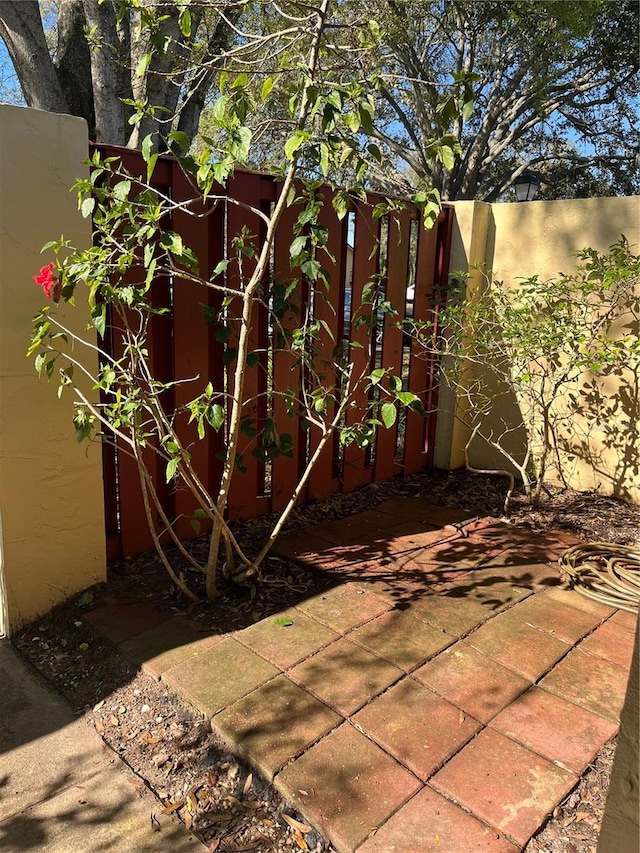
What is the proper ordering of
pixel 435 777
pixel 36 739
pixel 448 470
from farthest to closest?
pixel 448 470, pixel 36 739, pixel 435 777

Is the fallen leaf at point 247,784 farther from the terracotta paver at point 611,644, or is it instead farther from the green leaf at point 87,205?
the green leaf at point 87,205

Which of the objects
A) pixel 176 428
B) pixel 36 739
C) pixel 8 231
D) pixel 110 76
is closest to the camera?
pixel 36 739

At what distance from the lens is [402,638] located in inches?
97.7

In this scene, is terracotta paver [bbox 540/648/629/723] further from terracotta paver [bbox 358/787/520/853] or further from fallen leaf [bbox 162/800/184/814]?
fallen leaf [bbox 162/800/184/814]

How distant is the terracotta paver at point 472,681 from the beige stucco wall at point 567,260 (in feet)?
7.15

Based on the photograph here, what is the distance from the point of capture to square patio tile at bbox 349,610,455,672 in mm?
2354

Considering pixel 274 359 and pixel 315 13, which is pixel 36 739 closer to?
pixel 274 359

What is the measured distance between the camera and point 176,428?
3.08 meters

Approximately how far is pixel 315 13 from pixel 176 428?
1854mm

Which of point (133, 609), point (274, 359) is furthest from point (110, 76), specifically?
point (133, 609)

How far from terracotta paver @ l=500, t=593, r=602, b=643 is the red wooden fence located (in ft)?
4.89

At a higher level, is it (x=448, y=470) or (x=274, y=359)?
(x=274, y=359)

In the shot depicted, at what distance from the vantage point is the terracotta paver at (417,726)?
185cm

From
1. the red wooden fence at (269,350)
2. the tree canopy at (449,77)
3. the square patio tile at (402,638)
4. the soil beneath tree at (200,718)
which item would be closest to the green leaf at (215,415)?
the red wooden fence at (269,350)
